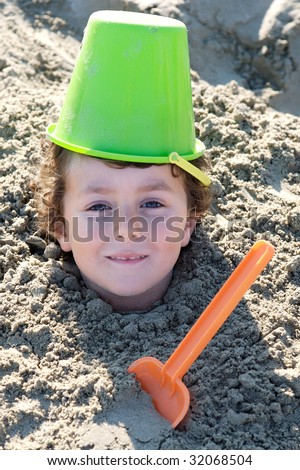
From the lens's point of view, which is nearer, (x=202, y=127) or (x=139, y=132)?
(x=139, y=132)

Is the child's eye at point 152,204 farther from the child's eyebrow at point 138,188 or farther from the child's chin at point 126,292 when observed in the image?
the child's chin at point 126,292

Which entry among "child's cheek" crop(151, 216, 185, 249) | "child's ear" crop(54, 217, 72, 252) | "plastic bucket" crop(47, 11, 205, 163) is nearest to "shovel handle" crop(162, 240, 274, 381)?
"child's cheek" crop(151, 216, 185, 249)

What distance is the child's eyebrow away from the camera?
6.19 feet

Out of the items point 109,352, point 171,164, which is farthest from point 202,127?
point 109,352

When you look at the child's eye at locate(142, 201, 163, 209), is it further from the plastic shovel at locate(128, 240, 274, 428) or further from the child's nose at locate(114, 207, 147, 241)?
the plastic shovel at locate(128, 240, 274, 428)

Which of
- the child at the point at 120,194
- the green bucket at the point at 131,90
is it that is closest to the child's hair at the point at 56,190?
the child at the point at 120,194

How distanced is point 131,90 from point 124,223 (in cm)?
31

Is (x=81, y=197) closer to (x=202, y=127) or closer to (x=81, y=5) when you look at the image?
(x=202, y=127)

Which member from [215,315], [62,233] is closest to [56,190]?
[62,233]

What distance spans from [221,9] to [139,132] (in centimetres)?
136

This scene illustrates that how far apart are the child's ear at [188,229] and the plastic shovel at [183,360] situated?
0.32 m

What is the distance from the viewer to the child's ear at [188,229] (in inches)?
81.8

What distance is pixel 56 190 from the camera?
2062 mm
